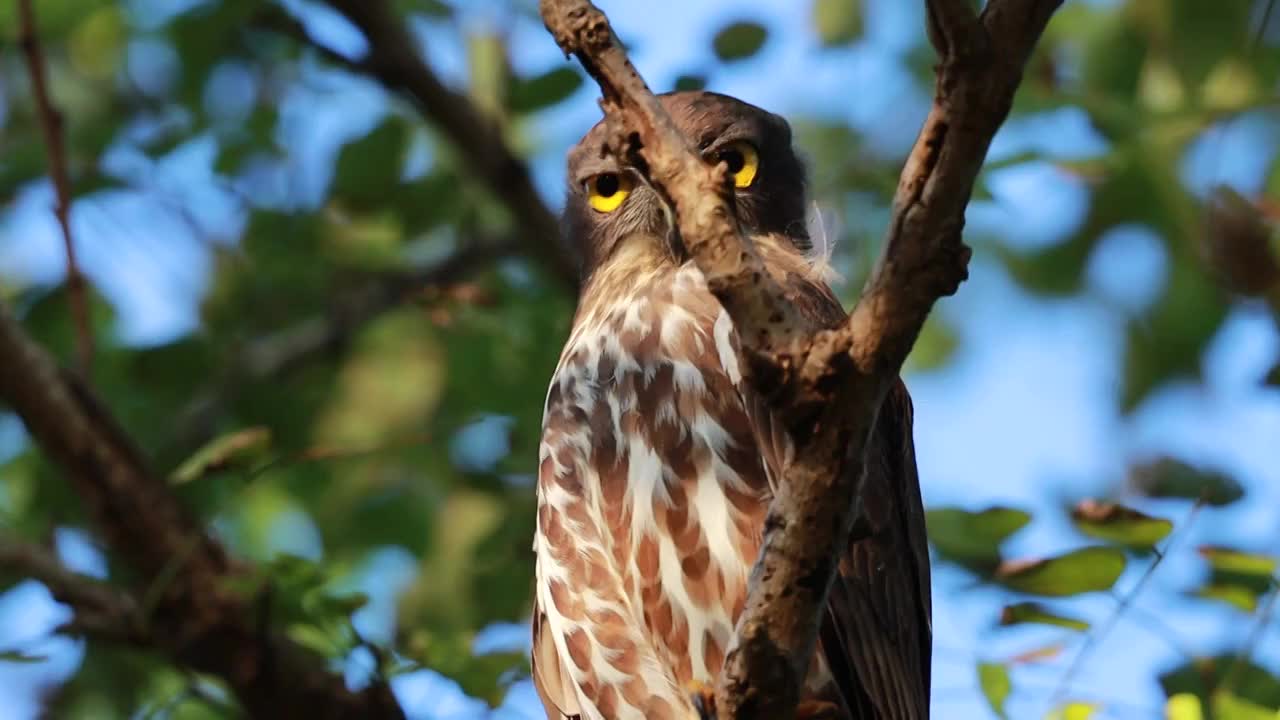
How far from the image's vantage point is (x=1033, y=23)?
1.97 meters

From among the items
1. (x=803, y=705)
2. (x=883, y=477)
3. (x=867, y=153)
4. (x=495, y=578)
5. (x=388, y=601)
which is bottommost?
(x=803, y=705)

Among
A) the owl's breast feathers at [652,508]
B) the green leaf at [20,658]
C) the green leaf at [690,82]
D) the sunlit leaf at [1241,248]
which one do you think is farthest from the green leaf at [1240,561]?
the green leaf at [20,658]

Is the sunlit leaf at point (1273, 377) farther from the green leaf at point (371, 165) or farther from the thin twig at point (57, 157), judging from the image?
the thin twig at point (57, 157)

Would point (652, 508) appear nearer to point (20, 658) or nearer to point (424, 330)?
point (20, 658)

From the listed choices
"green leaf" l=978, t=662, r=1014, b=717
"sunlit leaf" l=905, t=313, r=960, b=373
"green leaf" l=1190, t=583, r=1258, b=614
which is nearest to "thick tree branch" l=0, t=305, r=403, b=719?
"green leaf" l=978, t=662, r=1014, b=717

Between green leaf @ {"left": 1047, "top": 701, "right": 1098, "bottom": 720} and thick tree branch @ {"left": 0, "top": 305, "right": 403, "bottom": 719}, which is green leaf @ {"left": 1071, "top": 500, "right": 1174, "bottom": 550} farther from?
thick tree branch @ {"left": 0, "top": 305, "right": 403, "bottom": 719}

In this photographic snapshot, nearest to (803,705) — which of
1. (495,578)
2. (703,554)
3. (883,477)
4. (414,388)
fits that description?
(703,554)

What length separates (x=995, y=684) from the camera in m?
3.13

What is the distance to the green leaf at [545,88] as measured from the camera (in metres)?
4.42

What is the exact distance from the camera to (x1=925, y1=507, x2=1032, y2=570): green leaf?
323 centimetres

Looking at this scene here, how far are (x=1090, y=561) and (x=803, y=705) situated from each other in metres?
0.61

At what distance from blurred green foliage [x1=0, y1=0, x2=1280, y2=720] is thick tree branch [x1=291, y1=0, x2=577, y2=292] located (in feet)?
0.41

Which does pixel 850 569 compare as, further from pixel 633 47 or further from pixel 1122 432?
pixel 1122 432

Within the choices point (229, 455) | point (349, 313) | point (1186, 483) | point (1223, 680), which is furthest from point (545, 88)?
point (1223, 680)
